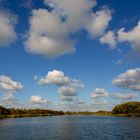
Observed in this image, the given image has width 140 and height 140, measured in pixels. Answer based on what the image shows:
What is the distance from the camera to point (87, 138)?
231 ft

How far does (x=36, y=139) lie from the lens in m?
68.2

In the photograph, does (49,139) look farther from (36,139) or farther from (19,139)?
(19,139)

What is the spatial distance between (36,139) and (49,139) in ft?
11.3

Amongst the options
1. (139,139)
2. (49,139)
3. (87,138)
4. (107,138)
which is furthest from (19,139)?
(139,139)

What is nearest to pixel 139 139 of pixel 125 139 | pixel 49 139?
pixel 125 139

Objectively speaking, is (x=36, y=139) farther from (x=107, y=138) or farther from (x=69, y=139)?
(x=107, y=138)

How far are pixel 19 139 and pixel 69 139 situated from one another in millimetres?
12689

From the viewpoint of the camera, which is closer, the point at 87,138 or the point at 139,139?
the point at 139,139

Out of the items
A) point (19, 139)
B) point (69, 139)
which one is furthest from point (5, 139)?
point (69, 139)

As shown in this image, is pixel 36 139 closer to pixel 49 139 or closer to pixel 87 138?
pixel 49 139

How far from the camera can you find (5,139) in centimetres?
6900

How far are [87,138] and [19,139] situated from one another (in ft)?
56.4

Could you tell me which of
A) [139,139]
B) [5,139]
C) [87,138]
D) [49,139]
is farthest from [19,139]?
[139,139]

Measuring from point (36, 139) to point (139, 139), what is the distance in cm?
2504
